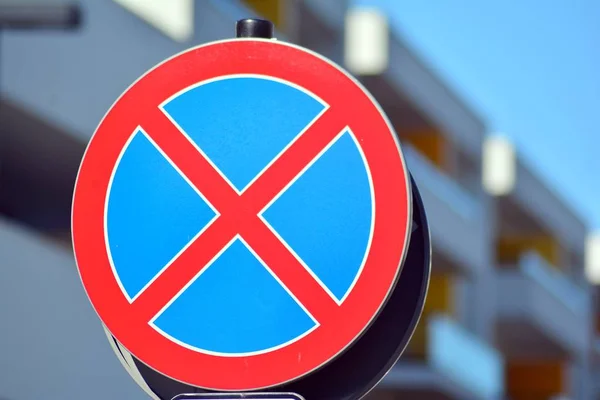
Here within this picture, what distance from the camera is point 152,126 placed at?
110 inches

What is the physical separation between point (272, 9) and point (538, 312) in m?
13.0

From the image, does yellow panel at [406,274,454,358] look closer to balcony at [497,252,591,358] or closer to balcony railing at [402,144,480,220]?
balcony railing at [402,144,480,220]

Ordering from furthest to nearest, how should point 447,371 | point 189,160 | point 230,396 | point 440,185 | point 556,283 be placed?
point 556,283 < point 440,185 < point 447,371 < point 189,160 < point 230,396

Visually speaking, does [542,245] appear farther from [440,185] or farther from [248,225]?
[248,225]

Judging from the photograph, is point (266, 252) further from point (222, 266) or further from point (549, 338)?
point (549, 338)

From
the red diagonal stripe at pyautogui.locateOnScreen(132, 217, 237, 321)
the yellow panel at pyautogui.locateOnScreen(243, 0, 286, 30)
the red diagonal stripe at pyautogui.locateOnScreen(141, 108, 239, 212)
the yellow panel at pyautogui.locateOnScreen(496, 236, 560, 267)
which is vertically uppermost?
the yellow panel at pyautogui.locateOnScreen(496, 236, 560, 267)

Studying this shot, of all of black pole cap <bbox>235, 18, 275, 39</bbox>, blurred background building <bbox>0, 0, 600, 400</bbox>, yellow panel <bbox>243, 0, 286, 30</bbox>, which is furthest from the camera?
yellow panel <bbox>243, 0, 286, 30</bbox>

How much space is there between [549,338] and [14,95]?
22559 mm

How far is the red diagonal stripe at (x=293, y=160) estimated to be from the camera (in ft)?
8.79

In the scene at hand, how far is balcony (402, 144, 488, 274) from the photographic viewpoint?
2467 cm

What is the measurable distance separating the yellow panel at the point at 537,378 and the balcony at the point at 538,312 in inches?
15.3

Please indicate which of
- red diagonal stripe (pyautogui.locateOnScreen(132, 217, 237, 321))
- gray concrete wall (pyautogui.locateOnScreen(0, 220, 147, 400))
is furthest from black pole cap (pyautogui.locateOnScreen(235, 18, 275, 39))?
gray concrete wall (pyautogui.locateOnScreen(0, 220, 147, 400))

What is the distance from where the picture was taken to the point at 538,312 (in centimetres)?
3103

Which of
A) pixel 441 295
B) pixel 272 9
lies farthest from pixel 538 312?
pixel 272 9
